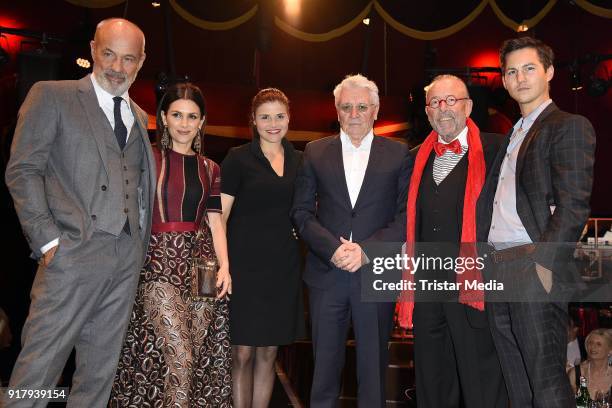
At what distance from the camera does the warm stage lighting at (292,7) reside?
881 cm

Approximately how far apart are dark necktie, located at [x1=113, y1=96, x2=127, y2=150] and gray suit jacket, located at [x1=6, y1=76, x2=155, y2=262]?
2.5 inches

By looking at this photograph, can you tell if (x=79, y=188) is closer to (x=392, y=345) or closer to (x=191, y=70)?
(x=392, y=345)

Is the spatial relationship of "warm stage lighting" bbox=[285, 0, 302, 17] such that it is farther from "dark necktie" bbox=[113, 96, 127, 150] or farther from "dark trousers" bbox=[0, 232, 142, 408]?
"dark trousers" bbox=[0, 232, 142, 408]

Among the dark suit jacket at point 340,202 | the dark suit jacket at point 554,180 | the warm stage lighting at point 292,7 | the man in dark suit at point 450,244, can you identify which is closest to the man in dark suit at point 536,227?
the dark suit jacket at point 554,180

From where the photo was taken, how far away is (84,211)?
2.55 meters

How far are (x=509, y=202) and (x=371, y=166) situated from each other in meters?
0.71

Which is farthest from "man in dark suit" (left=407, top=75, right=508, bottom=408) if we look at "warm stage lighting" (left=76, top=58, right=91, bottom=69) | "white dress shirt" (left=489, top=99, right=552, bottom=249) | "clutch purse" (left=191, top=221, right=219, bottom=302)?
"warm stage lighting" (left=76, top=58, right=91, bottom=69)

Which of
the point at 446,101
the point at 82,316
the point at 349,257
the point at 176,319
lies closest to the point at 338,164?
the point at 349,257

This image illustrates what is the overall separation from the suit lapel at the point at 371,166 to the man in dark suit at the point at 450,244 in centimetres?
21

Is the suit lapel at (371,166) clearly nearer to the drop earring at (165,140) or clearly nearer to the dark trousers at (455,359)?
the dark trousers at (455,359)

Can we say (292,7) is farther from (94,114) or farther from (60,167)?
(60,167)

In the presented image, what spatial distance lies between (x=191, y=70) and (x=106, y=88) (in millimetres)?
7720

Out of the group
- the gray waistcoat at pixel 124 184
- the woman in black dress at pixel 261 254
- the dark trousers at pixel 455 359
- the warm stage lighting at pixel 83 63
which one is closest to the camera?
the gray waistcoat at pixel 124 184

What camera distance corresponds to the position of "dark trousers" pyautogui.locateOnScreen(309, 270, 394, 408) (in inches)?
113
